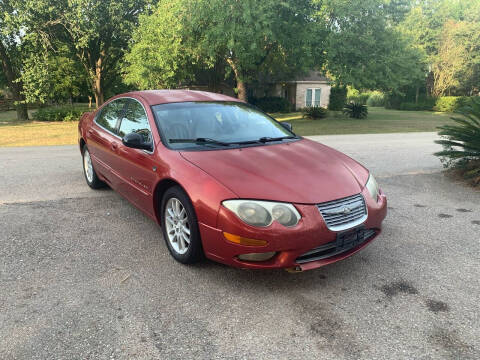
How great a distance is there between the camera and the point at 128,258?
357 cm

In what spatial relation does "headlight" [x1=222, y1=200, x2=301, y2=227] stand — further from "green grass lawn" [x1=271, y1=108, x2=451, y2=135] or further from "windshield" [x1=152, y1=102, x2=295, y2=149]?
"green grass lawn" [x1=271, y1=108, x2=451, y2=135]

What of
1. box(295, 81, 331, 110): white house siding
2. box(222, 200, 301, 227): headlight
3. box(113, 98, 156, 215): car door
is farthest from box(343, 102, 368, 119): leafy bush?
box(222, 200, 301, 227): headlight

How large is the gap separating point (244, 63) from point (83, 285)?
19.3 m

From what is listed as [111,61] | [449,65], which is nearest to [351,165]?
[111,61]

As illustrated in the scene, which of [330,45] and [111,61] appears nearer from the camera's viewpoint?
[330,45]

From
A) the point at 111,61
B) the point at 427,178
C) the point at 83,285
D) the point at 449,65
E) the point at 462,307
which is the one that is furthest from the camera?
the point at 449,65

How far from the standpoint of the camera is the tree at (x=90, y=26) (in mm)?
20516

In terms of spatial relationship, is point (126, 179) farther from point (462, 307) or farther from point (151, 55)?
point (151, 55)

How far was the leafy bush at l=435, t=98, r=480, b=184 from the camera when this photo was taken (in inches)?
254

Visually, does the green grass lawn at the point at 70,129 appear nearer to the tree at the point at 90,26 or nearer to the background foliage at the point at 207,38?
the background foliage at the point at 207,38

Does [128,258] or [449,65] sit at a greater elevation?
[449,65]

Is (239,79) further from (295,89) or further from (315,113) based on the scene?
(295,89)

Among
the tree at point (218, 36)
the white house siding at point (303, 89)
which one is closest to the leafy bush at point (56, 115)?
the tree at point (218, 36)

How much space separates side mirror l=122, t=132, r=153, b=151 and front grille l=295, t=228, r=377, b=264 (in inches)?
74.5
